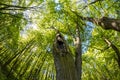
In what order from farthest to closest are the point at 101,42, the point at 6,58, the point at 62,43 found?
the point at 6,58
the point at 101,42
the point at 62,43

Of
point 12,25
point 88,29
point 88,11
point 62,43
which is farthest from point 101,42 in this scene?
point 62,43

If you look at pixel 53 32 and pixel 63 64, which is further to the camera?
pixel 53 32

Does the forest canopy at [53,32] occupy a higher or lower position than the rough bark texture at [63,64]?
lower

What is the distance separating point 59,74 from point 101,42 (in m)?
7.63

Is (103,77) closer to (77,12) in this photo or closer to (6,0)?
(77,12)

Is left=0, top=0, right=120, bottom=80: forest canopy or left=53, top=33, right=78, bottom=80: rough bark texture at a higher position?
left=53, top=33, right=78, bottom=80: rough bark texture

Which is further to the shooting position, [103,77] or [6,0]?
[103,77]

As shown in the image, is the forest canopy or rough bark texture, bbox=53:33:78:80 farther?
the forest canopy

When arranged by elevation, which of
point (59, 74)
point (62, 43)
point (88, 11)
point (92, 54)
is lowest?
point (92, 54)

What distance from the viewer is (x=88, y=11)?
439 inches

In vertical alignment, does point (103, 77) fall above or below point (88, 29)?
below

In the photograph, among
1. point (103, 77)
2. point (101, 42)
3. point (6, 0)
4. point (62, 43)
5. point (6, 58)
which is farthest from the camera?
point (103, 77)

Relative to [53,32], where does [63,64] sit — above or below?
above

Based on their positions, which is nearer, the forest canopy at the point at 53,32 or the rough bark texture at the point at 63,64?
the rough bark texture at the point at 63,64
